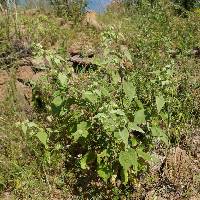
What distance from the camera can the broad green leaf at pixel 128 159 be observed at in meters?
3.39

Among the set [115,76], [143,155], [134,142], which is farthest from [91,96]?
[143,155]

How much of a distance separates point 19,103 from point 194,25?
3097 millimetres

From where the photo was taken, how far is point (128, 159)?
3410mm

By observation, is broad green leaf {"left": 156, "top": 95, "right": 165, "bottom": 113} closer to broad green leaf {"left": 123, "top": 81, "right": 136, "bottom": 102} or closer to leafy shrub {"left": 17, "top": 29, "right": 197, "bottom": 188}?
leafy shrub {"left": 17, "top": 29, "right": 197, "bottom": 188}

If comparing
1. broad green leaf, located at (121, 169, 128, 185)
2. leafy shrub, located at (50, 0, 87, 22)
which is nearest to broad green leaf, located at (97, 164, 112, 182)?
broad green leaf, located at (121, 169, 128, 185)

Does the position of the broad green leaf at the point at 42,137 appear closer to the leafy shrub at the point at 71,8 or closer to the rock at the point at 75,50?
the rock at the point at 75,50

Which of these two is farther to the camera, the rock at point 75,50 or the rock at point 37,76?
the rock at point 75,50

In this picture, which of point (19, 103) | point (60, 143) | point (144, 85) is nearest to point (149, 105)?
point (144, 85)

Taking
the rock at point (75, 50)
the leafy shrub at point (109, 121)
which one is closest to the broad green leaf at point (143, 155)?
the leafy shrub at point (109, 121)

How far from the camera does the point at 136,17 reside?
7.15 meters

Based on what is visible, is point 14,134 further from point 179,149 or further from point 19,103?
point 179,149

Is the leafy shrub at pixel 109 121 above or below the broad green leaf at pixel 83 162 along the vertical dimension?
above

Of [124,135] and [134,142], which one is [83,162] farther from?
[124,135]

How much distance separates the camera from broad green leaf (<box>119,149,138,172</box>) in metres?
3.39
